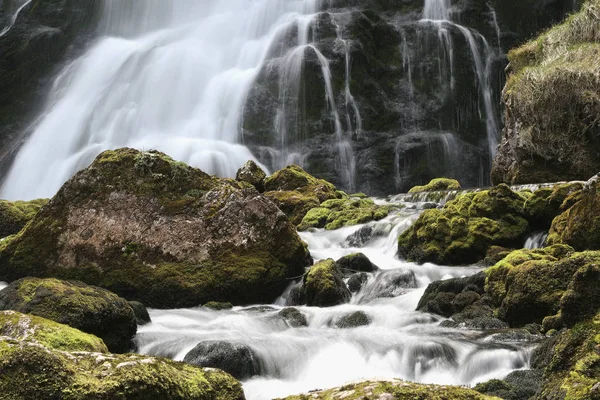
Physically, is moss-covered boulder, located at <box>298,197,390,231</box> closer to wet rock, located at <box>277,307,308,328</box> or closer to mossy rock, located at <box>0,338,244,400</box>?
wet rock, located at <box>277,307,308,328</box>

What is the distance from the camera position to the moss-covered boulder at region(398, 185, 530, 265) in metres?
11.7

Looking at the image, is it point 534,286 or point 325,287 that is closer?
point 534,286

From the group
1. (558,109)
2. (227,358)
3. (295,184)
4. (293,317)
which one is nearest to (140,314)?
(293,317)

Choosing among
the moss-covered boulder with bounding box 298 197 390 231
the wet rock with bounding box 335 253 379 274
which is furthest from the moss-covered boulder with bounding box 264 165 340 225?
the wet rock with bounding box 335 253 379 274

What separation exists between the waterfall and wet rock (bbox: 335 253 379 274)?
2058cm

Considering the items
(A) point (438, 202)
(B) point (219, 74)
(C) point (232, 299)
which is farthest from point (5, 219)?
(B) point (219, 74)

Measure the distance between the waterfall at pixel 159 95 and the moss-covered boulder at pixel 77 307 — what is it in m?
24.8

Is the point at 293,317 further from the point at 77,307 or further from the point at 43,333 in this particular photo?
the point at 43,333

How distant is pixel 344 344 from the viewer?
7289mm

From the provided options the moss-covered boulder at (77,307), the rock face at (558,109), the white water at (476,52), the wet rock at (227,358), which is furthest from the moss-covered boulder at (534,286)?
the white water at (476,52)

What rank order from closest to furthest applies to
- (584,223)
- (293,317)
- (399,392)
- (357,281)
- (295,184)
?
(399,392) → (293,317) → (584,223) → (357,281) → (295,184)

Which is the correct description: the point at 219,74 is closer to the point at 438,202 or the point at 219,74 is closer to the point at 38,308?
the point at 438,202

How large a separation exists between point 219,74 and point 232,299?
33.0 meters

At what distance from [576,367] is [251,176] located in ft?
65.9
